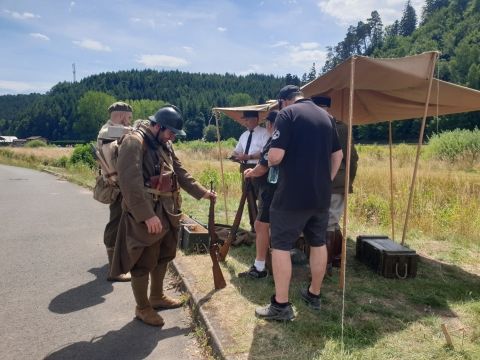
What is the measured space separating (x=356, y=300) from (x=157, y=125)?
110 inches

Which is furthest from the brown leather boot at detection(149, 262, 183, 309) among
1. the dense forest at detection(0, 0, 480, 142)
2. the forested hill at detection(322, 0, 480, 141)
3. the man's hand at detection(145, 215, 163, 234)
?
the dense forest at detection(0, 0, 480, 142)

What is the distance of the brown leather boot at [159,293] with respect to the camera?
13.6 ft

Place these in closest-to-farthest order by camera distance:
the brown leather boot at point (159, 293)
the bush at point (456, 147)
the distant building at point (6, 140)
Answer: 1. the brown leather boot at point (159, 293)
2. the bush at point (456, 147)
3. the distant building at point (6, 140)

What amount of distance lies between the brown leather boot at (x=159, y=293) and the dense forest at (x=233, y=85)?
6344 cm

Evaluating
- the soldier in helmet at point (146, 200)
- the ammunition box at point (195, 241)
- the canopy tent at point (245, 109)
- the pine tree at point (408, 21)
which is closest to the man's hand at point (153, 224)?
the soldier in helmet at point (146, 200)

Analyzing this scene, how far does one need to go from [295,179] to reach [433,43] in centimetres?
10576

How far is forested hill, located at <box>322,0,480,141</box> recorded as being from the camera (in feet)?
214

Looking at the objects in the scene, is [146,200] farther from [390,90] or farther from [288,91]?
[390,90]

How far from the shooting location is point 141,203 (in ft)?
11.4

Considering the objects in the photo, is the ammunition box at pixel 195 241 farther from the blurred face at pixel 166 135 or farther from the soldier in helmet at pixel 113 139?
Result: the blurred face at pixel 166 135

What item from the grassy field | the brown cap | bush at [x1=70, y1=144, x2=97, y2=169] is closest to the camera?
the grassy field

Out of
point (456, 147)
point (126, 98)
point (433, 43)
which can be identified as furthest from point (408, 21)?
point (456, 147)

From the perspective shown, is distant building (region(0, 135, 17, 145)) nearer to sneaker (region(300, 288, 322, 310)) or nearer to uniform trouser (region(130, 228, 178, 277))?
uniform trouser (region(130, 228, 178, 277))

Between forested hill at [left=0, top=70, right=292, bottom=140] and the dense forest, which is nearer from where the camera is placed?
the dense forest
